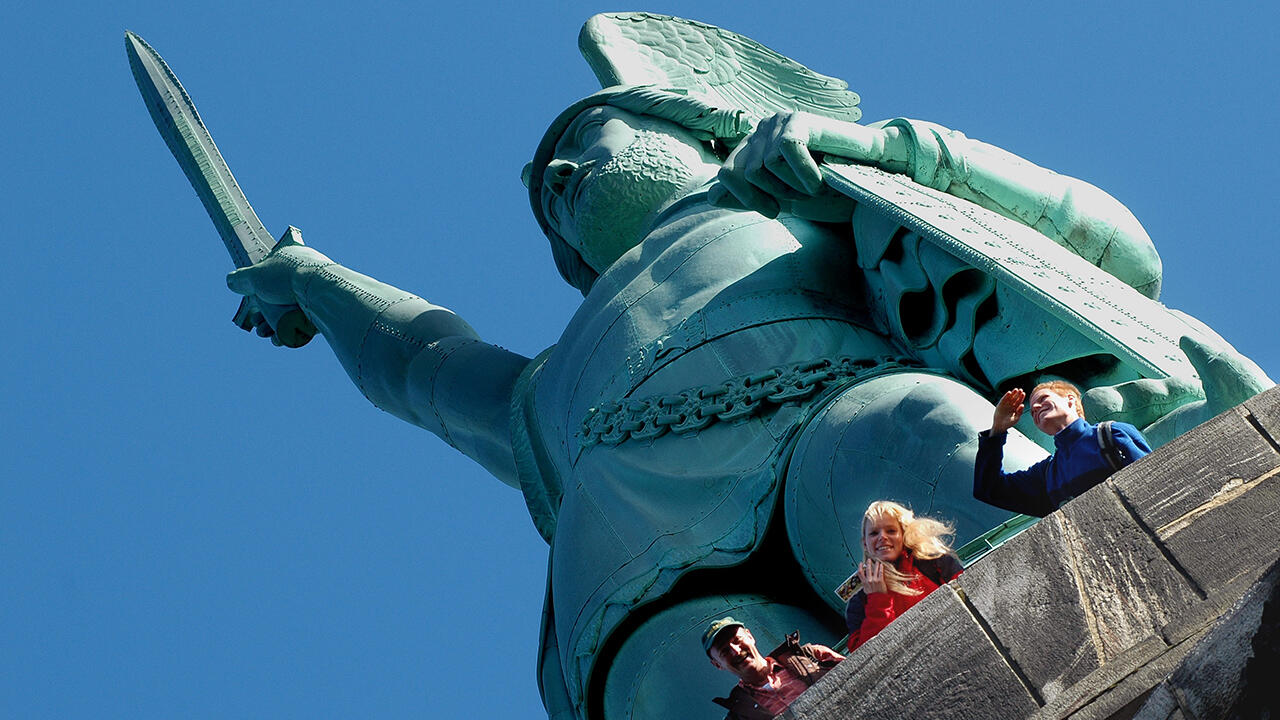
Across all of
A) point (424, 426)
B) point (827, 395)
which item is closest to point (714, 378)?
point (827, 395)

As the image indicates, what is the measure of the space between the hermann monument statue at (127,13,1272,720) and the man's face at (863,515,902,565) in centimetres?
123

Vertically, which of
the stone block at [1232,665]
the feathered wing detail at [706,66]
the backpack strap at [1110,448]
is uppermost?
the feathered wing detail at [706,66]

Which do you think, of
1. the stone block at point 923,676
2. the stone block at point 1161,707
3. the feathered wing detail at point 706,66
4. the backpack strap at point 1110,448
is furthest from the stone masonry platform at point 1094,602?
the feathered wing detail at point 706,66

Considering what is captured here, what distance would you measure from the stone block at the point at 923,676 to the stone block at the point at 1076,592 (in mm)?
57

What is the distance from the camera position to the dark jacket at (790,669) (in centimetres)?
470

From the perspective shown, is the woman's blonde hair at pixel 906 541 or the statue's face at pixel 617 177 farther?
the statue's face at pixel 617 177

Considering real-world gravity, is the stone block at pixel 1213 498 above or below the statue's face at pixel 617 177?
below

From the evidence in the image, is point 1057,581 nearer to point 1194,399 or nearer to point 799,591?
point 1194,399

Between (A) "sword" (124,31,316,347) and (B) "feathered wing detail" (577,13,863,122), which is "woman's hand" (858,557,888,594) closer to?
(B) "feathered wing detail" (577,13,863,122)

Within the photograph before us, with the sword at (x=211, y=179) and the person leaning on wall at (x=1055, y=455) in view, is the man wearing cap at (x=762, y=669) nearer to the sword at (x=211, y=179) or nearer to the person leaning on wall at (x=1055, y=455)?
the person leaning on wall at (x=1055, y=455)

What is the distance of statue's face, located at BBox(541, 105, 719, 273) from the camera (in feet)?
31.4

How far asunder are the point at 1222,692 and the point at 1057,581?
28.1 inches

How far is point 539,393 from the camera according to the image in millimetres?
9359

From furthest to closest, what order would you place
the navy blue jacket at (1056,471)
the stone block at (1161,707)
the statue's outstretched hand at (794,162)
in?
the statue's outstretched hand at (794,162) → the navy blue jacket at (1056,471) → the stone block at (1161,707)
